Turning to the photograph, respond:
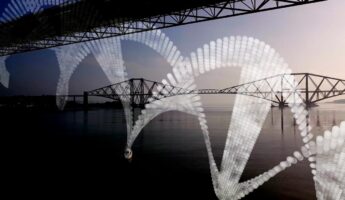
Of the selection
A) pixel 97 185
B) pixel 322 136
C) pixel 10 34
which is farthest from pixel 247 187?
pixel 322 136

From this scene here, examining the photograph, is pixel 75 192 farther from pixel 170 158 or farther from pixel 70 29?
pixel 70 29

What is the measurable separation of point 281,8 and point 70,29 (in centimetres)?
2019

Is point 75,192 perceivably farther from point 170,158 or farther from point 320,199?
point 170,158

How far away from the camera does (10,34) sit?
127 ft

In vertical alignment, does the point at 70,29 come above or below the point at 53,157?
above

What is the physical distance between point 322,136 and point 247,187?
43339mm

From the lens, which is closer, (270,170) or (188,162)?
(270,170)

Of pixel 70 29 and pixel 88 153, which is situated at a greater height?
pixel 70 29

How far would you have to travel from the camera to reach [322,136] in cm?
5903

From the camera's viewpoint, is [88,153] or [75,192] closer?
[75,192]

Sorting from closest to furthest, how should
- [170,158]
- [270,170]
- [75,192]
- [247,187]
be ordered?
[75,192] → [247,187] → [270,170] → [170,158]

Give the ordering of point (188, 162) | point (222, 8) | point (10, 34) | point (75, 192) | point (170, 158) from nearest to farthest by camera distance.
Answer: point (75, 192)
point (222, 8)
point (188, 162)
point (170, 158)
point (10, 34)

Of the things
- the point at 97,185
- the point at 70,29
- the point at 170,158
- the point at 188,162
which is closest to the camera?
the point at 97,185

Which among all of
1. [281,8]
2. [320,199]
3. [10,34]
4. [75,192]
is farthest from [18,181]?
[10,34]
